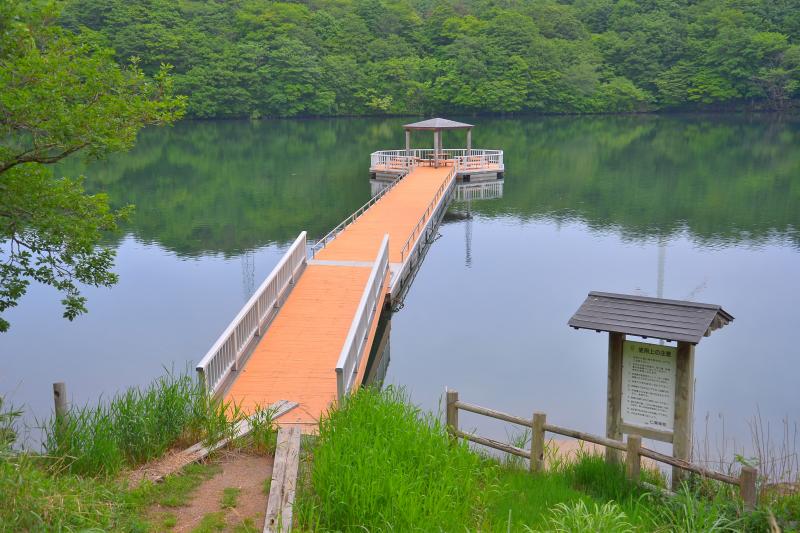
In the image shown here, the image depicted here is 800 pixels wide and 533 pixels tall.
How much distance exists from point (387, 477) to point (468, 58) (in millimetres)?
56192

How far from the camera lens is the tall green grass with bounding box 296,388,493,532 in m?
5.13

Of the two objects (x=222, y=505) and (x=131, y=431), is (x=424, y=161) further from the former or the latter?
(x=222, y=505)

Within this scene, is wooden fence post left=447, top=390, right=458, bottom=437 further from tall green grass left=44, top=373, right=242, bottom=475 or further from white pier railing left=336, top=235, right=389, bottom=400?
tall green grass left=44, top=373, right=242, bottom=475

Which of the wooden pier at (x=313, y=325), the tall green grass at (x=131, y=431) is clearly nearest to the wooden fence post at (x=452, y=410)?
the wooden pier at (x=313, y=325)

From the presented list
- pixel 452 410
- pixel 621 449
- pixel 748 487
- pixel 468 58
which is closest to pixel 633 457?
pixel 621 449

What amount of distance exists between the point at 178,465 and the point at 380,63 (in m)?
55.8

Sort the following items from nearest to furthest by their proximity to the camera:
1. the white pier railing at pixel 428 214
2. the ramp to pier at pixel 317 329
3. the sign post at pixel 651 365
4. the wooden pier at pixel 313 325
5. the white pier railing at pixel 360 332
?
the sign post at pixel 651 365
the white pier railing at pixel 360 332
the wooden pier at pixel 313 325
the ramp to pier at pixel 317 329
the white pier railing at pixel 428 214

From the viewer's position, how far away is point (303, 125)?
56.0 metres

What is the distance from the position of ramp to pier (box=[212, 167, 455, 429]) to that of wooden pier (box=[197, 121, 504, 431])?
1 centimetres

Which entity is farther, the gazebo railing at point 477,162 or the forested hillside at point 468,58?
the forested hillside at point 468,58

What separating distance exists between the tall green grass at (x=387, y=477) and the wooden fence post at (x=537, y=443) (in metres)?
0.47

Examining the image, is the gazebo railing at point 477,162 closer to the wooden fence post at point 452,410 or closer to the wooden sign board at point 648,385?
the wooden fence post at point 452,410

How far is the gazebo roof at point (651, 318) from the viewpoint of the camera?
646cm

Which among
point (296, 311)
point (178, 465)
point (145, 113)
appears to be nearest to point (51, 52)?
point (145, 113)
